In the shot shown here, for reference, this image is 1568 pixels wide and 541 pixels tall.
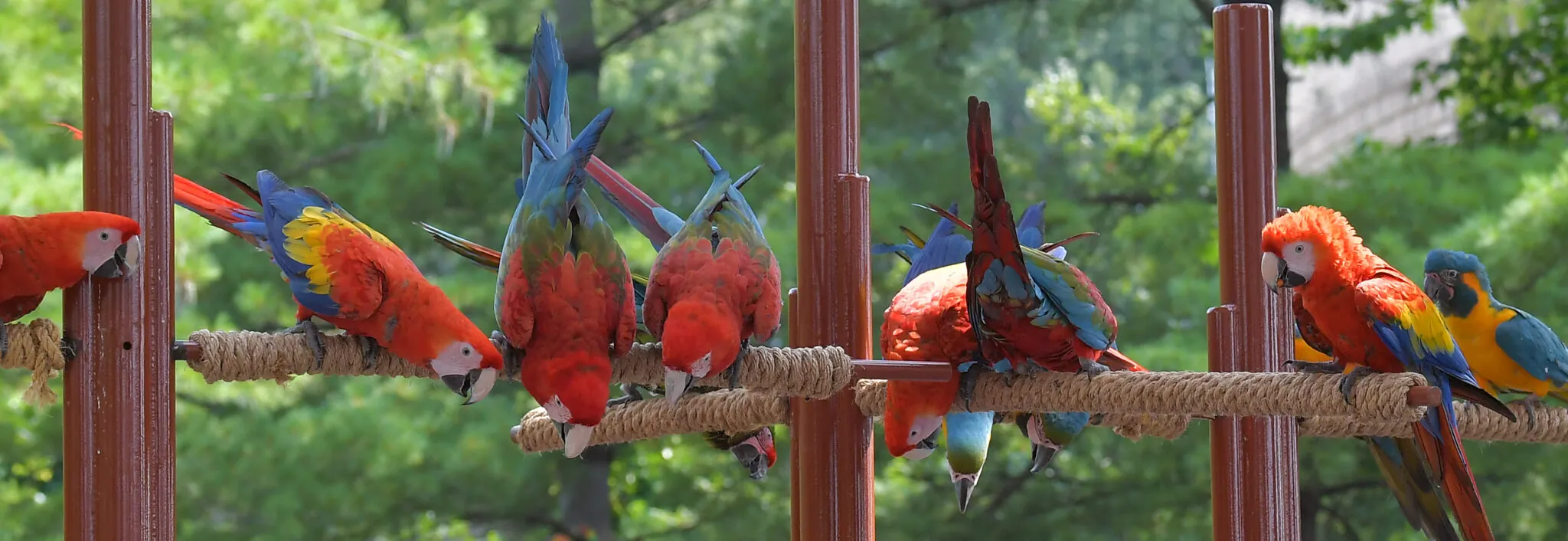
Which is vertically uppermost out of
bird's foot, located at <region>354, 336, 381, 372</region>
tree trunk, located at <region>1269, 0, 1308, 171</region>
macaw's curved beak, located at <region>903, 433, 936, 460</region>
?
tree trunk, located at <region>1269, 0, 1308, 171</region>

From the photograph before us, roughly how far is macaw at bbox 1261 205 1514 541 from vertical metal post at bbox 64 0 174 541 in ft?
3.57

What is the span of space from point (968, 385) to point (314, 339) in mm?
704

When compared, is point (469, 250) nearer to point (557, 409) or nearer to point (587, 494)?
point (557, 409)

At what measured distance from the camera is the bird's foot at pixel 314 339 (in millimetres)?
1452

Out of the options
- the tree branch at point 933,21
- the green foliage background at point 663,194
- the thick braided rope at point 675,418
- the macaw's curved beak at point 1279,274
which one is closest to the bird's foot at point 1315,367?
the macaw's curved beak at point 1279,274

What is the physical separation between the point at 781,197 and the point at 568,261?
342 centimetres

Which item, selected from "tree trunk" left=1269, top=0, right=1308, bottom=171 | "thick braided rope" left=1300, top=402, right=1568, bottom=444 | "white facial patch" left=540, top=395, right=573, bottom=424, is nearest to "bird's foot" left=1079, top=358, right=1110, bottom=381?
"thick braided rope" left=1300, top=402, right=1568, bottom=444

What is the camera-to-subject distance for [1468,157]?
4.29 meters

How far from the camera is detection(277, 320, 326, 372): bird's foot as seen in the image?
145 centimetres

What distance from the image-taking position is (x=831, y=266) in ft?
5.34

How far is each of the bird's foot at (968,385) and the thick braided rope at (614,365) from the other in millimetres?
224

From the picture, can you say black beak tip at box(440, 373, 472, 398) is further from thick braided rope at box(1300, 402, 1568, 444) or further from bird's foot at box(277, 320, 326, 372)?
thick braided rope at box(1300, 402, 1568, 444)

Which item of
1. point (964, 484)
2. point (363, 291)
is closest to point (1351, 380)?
point (964, 484)

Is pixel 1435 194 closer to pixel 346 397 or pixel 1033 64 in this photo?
pixel 1033 64
